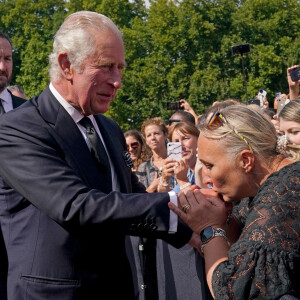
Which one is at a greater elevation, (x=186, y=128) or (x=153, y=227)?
(x=153, y=227)

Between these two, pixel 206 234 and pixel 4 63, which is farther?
pixel 4 63

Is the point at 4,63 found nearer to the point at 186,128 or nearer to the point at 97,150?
the point at 97,150

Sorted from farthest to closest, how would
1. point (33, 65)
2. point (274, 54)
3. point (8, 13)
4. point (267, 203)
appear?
point (8, 13)
point (274, 54)
point (33, 65)
point (267, 203)

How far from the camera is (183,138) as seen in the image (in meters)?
7.21

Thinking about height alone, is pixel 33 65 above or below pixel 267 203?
below

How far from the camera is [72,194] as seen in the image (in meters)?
3.05

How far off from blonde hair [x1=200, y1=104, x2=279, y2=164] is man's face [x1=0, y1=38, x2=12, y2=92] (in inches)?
100

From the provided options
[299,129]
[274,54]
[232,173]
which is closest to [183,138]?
[299,129]

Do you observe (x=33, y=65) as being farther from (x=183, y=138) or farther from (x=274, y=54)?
(x=183, y=138)

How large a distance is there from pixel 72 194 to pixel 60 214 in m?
0.12

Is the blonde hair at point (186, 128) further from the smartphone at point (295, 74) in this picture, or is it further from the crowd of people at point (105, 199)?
the crowd of people at point (105, 199)

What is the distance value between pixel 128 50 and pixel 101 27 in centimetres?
4417

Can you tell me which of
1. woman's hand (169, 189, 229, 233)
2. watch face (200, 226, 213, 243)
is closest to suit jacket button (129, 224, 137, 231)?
woman's hand (169, 189, 229, 233)

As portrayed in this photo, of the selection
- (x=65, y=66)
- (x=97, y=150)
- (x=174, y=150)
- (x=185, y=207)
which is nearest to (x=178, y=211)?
(x=185, y=207)
